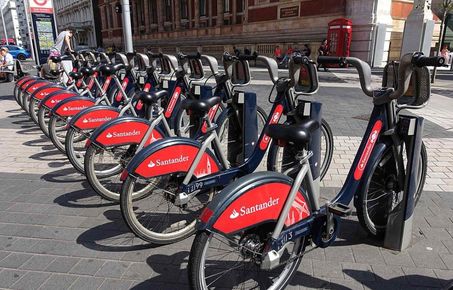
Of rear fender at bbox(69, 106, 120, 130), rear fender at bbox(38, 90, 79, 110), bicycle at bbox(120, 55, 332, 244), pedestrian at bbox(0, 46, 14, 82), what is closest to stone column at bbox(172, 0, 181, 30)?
pedestrian at bbox(0, 46, 14, 82)

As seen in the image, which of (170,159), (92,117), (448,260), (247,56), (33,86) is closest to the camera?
(448,260)

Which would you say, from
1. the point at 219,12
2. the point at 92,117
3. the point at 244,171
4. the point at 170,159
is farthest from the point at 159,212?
the point at 219,12

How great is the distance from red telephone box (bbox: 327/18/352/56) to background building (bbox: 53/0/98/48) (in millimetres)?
43438

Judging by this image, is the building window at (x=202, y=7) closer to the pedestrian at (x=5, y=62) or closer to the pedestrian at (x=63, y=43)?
the pedestrian at (x=5, y=62)

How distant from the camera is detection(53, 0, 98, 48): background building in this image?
186 feet

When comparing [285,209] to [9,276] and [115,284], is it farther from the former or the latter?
[9,276]

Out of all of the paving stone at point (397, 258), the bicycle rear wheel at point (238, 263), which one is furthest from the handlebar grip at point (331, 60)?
the paving stone at point (397, 258)

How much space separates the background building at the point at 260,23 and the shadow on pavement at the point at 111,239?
61.0 ft

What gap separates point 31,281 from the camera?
2.45m

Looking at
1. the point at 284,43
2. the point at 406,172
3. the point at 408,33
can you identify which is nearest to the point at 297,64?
the point at 406,172

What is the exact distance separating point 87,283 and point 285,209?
147 cm

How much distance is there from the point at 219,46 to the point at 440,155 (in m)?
24.9

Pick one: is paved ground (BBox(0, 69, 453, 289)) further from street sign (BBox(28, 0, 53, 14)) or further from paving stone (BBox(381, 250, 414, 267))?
street sign (BBox(28, 0, 53, 14))

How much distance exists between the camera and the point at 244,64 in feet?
13.2
